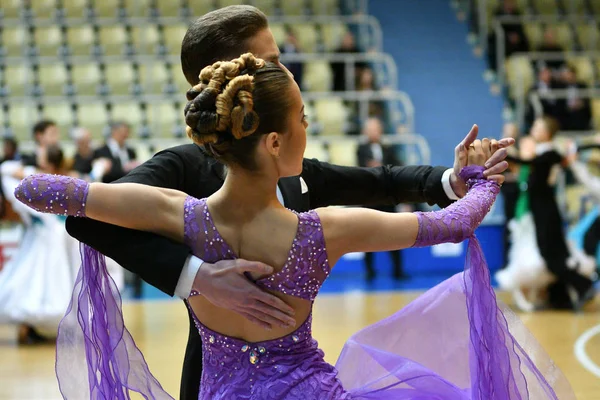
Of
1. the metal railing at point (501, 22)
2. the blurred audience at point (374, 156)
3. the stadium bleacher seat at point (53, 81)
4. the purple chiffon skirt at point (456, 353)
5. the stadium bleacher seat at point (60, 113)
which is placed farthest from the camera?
the metal railing at point (501, 22)

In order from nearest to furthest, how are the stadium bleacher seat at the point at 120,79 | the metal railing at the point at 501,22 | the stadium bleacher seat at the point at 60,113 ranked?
the stadium bleacher seat at the point at 60,113 < the stadium bleacher seat at the point at 120,79 < the metal railing at the point at 501,22

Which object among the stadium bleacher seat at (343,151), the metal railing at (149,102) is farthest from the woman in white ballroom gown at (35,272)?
the stadium bleacher seat at (343,151)

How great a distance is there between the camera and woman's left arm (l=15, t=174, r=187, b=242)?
6.69 feet

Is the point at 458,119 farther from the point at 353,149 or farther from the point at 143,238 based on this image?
the point at 143,238

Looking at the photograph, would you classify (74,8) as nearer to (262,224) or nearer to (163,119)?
(163,119)

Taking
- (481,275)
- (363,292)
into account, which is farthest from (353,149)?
(481,275)

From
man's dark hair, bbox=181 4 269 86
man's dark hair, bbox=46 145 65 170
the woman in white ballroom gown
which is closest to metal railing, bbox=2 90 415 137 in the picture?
the woman in white ballroom gown

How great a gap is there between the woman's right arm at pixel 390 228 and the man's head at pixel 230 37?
48cm

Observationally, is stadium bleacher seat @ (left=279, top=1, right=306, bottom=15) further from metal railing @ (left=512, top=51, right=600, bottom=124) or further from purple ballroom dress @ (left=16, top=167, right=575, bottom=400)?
purple ballroom dress @ (left=16, top=167, right=575, bottom=400)

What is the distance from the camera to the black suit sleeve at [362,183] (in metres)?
2.67

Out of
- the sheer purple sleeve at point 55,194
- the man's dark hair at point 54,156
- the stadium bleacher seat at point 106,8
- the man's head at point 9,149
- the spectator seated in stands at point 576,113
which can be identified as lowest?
the spectator seated in stands at point 576,113

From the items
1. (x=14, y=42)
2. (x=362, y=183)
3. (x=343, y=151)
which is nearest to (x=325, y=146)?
(x=343, y=151)

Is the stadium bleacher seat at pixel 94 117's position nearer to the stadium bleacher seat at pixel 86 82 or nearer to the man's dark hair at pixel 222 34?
the stadium bleacher seat at pixel 86 82

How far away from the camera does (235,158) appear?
2.03 m
